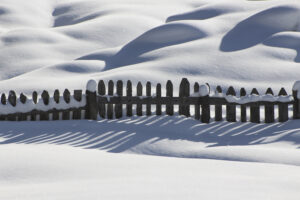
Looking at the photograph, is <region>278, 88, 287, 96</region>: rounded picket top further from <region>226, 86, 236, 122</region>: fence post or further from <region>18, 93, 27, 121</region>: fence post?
<region>18, 93, 27, 121</region>: fence post

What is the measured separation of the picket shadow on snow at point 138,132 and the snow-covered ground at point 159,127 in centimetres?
2

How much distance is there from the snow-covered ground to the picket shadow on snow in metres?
0.02

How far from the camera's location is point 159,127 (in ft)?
26.5

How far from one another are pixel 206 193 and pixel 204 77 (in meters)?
9.34

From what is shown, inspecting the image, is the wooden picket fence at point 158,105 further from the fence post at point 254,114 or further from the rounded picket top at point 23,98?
the rounded picket top at point 23,98

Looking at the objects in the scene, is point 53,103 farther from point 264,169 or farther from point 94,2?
point 94,2

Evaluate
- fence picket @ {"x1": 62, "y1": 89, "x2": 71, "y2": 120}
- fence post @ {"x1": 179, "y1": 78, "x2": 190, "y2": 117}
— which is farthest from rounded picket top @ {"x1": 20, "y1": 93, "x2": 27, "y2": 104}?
fence post @ {"x1": 179, "y1": 78, "x2": 190, "y2": 117}

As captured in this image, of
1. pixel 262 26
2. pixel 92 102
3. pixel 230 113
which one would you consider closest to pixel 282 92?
pixel 230 113

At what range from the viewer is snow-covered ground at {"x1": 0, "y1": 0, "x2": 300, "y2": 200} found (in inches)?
160

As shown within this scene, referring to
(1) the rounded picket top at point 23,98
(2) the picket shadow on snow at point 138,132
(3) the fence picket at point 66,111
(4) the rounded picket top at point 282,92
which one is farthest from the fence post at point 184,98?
(1) the rounded picket top at point 23,98

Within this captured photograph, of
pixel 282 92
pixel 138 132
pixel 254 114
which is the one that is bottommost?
pixel 138 132

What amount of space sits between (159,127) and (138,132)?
0.46m

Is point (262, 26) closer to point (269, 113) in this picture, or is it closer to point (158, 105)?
point (269, 113)

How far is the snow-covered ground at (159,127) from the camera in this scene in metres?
4.06
